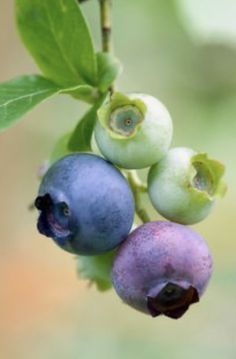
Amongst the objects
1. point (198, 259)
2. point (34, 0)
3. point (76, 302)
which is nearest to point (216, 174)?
point (198, 259)

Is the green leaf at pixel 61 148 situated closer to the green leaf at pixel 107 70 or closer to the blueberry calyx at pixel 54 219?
the green leaf at pixel 107 70

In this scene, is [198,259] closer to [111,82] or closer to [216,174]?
[216,174]

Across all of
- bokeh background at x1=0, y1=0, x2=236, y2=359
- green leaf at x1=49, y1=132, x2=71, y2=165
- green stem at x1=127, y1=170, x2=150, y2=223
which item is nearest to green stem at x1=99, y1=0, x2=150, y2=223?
green stem at x1=127, y1=170, x2=150, y2=223

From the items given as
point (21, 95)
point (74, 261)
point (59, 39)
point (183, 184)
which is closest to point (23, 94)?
point (21, 95)

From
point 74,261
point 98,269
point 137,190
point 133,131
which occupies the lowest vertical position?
point 74,261

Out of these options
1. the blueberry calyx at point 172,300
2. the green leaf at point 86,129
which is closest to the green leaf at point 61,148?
the green leaf at point 86,129

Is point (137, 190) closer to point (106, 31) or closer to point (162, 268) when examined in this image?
point (162, 268)

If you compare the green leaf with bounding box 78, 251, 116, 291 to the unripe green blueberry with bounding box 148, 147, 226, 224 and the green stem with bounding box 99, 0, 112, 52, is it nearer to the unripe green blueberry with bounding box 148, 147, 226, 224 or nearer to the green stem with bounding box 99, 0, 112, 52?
the unripe green blueberry with bounding box 148, 147, 226, 224
